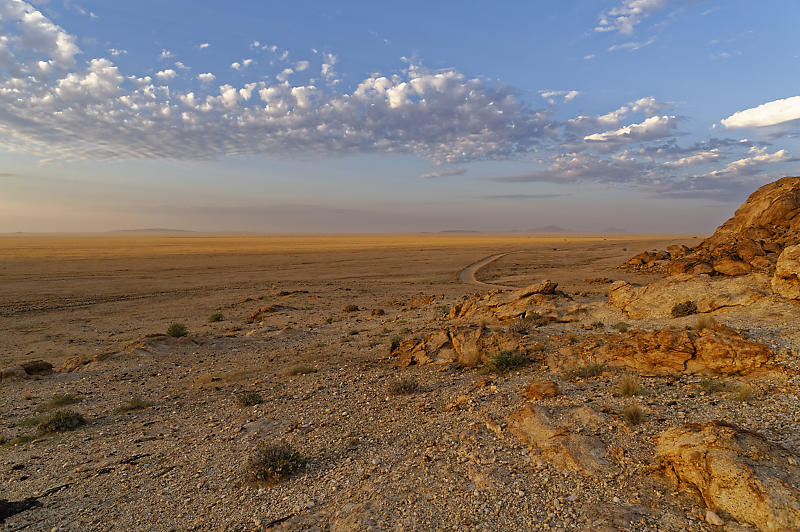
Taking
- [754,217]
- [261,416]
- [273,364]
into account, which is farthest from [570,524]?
[754,217]

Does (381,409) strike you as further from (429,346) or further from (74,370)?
(74,370)

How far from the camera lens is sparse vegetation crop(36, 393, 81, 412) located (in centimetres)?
1075

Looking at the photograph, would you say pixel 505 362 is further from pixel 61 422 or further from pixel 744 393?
pixel 61 422

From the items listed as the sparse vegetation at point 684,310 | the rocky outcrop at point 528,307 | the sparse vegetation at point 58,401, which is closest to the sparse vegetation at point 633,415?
the rocky outcrop at point 528,307

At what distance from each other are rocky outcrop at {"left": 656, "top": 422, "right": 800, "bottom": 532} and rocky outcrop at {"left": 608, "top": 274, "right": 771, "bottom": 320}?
8.91m

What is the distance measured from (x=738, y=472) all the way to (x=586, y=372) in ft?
14.3

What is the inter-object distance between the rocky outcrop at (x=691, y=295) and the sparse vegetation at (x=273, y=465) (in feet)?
38.9

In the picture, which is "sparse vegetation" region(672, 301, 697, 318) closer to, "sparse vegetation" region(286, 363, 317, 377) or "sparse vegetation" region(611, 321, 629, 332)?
"sparse vegetation" region(611, 321, 629, 332)

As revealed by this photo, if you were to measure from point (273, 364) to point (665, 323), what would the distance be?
40.4ft

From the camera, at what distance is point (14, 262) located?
54.8m

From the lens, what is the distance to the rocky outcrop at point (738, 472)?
4438 mm

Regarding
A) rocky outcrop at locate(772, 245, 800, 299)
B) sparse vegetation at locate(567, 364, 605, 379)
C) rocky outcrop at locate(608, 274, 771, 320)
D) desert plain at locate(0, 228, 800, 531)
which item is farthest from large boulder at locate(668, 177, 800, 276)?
sparse vegetation at locate(567, 364, 605, 379)

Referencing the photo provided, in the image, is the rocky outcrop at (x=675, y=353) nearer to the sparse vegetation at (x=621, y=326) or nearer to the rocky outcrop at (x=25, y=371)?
the sparse vegetation at (x=621, y=326)

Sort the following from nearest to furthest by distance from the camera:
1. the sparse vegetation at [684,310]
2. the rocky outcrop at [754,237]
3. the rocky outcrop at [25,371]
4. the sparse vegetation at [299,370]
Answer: the sparse vegetation at [299,370], the rocky outcrop at [25,371], the sparse vegetation at [684,310], the rocky outcrop at [754,237]
